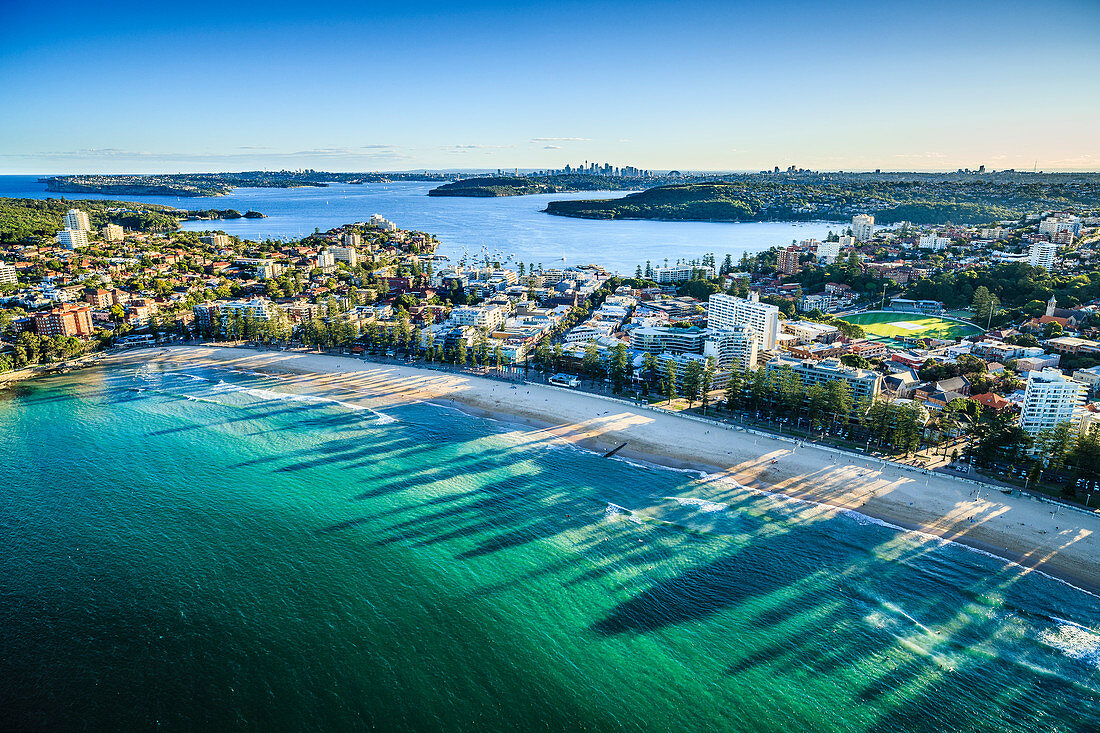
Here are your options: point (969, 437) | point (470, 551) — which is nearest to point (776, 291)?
point (969, 437)

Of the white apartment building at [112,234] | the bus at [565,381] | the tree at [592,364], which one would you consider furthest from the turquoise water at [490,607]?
the white apartment building at [112,234]

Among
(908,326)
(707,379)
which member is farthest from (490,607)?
(908,326)

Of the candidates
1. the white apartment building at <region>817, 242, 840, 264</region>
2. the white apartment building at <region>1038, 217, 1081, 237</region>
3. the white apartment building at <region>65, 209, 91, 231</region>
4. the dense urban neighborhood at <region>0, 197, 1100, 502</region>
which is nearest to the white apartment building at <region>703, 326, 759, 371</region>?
the dense urban neighborhood at <region>0, 197, 1100, 502</region>

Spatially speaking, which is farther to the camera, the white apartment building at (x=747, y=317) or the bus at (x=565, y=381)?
the white apartment building at (x=747, y=317)

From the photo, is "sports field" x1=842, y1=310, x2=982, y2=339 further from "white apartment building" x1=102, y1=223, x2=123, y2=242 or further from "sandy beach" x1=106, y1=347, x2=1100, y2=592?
"white apartment building" x1=102, y1=223, x2=123, y2=242

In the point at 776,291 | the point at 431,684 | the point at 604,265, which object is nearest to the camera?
the point at 431,684

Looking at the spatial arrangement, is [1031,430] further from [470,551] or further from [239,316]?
[239,316]

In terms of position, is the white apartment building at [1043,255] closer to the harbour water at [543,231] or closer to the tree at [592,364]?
the harbour water at [543,231]
